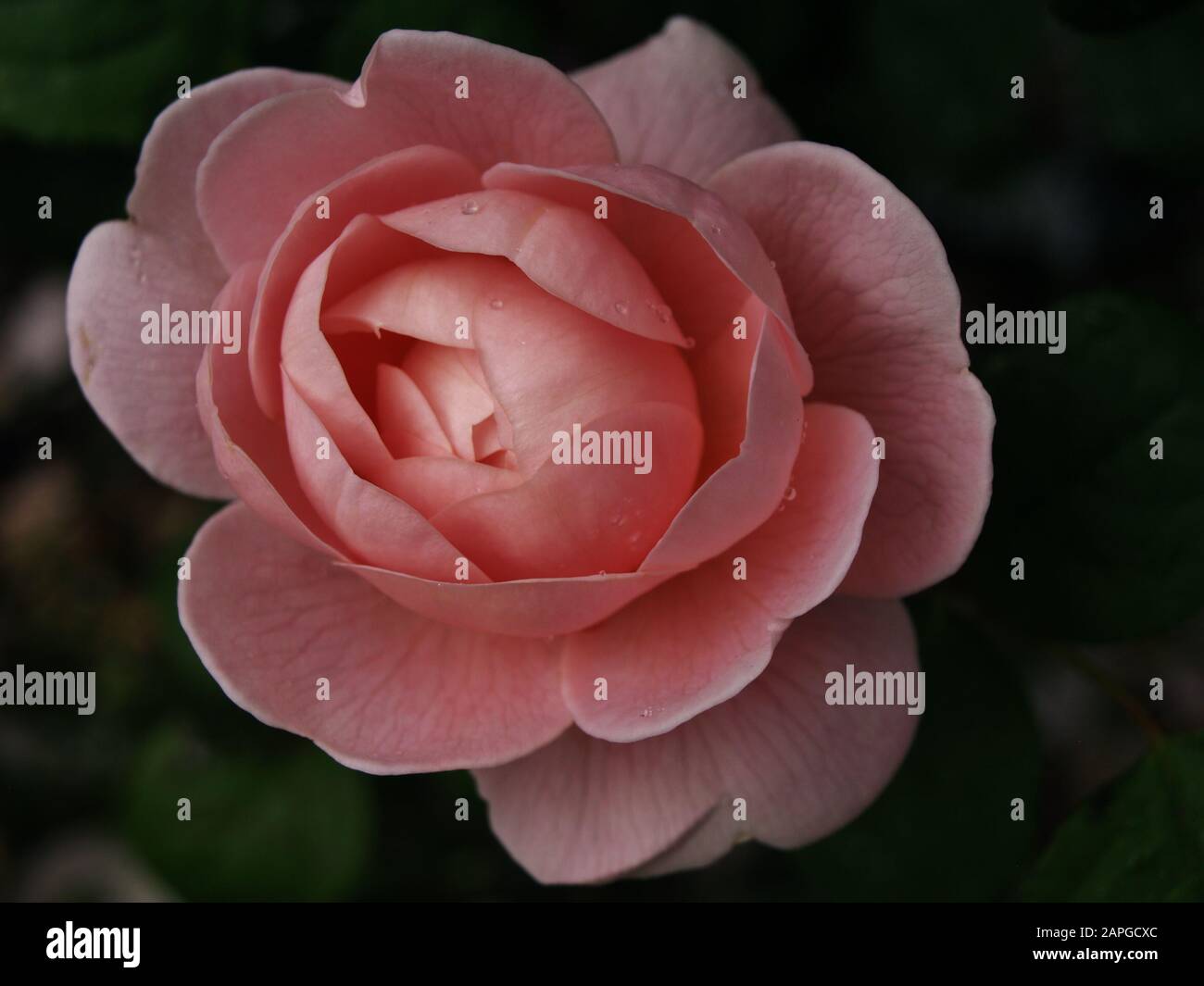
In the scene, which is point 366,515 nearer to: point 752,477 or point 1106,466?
point 752,477

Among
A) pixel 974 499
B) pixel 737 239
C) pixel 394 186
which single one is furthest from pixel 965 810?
pixel 394 186

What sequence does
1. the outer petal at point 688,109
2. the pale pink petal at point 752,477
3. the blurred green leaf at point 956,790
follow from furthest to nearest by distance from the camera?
the blurred green leaf at point 956,790
the outer petal at point 688,109
the pale pink petal at point 752,477

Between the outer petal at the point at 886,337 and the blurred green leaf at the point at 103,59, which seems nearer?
the outer petal at the point at 886,337

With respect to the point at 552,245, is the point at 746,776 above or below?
below

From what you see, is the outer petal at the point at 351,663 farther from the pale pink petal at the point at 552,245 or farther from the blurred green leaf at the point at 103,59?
the blurred green leaf at the point at 103,59

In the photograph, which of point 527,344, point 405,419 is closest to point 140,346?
point 405,419

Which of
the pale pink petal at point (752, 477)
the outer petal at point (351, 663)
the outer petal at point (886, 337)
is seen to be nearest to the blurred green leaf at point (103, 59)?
the outer petal at point (351, 663)

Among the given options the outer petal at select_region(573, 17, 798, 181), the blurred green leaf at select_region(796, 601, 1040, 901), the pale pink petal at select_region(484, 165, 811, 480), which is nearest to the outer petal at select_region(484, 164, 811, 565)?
the pale pink petal at select_region(484, 165, 811, 480)
